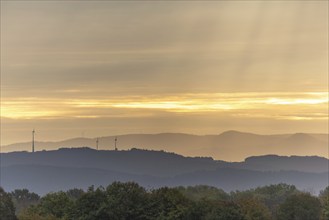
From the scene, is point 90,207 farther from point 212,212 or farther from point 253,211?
point 253,211

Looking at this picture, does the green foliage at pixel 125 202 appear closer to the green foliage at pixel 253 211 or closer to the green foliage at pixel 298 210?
the green foliage at pixel 253 211

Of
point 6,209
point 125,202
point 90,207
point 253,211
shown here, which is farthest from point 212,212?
point 6,209

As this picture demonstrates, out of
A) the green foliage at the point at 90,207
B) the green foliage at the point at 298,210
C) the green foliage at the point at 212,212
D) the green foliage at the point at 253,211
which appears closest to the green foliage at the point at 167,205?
the green foliage at the point at 212,212

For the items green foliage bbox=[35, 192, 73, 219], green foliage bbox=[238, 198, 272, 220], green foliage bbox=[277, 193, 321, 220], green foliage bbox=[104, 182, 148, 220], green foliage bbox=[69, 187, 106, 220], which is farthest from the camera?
green foliage bbox=[277, 193, 321, 220]

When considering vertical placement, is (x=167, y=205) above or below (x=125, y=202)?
below

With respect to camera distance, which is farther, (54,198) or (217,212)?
(54,198)

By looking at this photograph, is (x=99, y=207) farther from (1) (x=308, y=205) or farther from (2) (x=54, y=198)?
(1) (x=308, y=205)

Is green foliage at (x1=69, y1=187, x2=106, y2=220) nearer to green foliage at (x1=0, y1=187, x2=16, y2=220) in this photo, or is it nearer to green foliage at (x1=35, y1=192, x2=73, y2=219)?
green foliage at (x1=35, y1=192, x2=73, y2=219)

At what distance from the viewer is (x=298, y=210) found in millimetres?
163625

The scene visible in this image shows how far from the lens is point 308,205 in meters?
167

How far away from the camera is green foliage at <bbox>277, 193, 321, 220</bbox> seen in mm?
163100

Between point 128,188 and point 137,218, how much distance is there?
7.52 m

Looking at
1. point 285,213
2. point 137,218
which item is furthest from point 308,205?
point 137,218

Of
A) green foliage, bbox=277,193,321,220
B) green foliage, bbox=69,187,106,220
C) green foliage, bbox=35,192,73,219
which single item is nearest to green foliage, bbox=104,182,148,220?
green foliage, bbox=69,187,106,220
